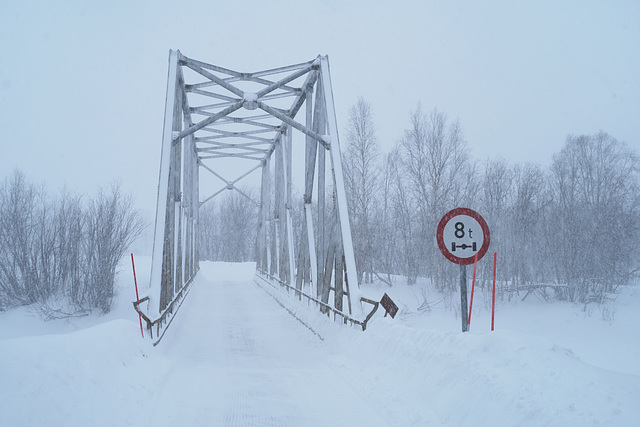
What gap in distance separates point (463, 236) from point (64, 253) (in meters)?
25.8

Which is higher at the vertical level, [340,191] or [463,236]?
[340,191]

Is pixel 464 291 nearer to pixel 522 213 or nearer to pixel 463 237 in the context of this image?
pixel 463 237

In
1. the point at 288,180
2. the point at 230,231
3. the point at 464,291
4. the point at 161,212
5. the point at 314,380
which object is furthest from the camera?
the point at 230,231

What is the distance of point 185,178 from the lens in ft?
54.4

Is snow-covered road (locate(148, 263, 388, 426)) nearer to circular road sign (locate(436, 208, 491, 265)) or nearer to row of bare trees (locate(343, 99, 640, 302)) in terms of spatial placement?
circular road sign (locate(436, 208, 491, 265))

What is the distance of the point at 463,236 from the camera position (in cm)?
570

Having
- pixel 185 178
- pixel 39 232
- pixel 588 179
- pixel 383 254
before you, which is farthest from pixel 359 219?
pixel 39 232

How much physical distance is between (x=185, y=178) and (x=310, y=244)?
652cm

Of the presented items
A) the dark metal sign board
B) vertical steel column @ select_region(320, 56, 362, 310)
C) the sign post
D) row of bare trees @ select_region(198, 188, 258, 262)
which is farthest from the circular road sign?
Answer: row of bare trees @ select_region(198, 188, 258, 262)

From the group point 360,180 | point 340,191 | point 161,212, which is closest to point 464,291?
point 340,191

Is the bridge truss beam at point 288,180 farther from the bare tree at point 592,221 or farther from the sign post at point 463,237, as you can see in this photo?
the bare tree at point 592,221

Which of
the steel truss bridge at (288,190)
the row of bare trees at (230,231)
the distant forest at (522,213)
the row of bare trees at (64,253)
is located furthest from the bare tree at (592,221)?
the row of bare trees at (230,231)

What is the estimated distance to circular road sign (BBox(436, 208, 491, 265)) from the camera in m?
5.60

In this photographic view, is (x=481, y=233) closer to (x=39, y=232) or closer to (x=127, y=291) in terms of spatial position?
(x=127, y=291)
